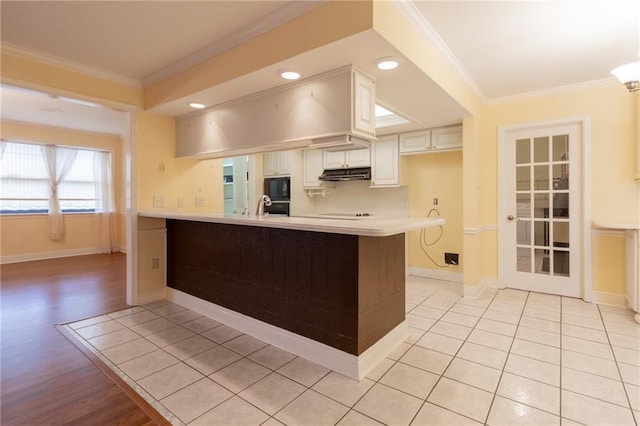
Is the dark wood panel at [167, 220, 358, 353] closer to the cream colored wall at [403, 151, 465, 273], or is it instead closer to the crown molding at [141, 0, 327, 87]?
the crown molding at [141, 0, 327, 87]

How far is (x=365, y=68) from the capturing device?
2350mm

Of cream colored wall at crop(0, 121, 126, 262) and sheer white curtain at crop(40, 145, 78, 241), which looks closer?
cream colored wall at crop(0, 121, 126, 262)

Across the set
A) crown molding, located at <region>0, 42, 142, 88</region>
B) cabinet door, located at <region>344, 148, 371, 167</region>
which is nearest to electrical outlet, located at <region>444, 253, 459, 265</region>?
cabinet door, located at <region>344, 148, 371, 167</region>

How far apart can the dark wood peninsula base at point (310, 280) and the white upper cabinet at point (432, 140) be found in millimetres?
2208

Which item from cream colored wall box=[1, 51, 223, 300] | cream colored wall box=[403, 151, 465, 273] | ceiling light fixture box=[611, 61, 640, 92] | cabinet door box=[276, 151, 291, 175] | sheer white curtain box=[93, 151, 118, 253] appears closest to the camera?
ceiling light fixture box=[611, 61, 640, 92]

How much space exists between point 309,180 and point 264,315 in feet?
10.9

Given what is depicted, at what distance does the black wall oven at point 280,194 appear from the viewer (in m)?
5.63

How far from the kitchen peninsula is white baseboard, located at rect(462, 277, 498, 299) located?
1.55 meters

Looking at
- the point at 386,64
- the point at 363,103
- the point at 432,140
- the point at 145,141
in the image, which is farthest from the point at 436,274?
the point at 145,141

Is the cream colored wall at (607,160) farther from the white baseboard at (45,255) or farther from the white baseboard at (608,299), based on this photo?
the white baseboard at (45,255)

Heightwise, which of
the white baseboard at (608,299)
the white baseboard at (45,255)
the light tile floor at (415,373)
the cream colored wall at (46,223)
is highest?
the cream colored wall at (46,223)

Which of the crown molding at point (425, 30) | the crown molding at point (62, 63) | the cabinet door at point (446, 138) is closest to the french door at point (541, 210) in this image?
the cabinet door at point (446, 138)

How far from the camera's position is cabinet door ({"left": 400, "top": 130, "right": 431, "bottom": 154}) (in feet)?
14.6

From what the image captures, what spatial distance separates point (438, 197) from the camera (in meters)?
4.74
